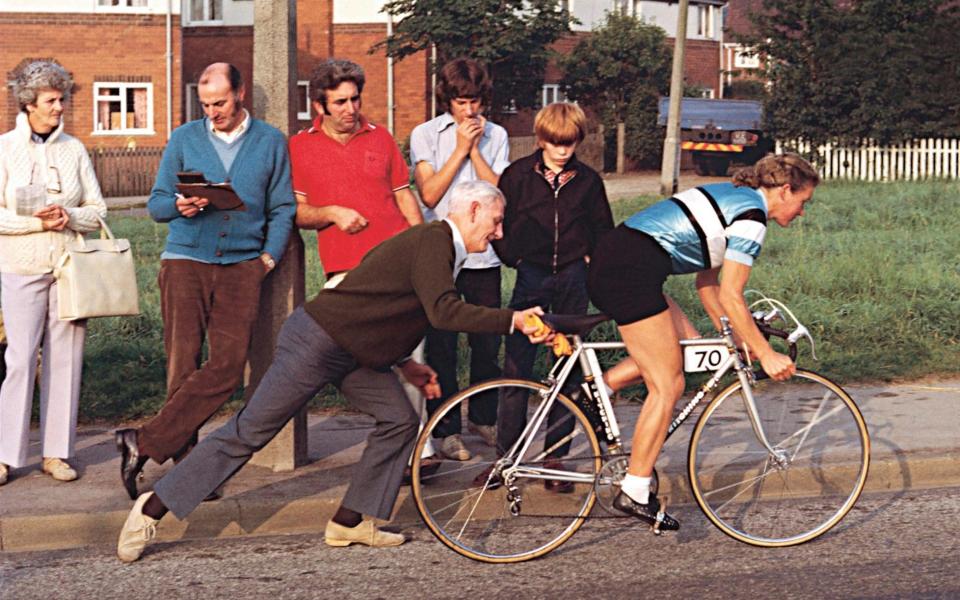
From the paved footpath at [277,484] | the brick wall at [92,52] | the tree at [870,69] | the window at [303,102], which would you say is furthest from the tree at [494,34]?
the paved footpath at [277,484]

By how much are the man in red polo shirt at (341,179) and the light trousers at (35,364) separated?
128cm

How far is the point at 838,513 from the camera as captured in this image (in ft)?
21.9

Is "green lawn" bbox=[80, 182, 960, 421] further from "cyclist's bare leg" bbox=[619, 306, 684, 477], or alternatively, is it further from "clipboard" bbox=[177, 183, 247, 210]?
"cyclist's bare leg" bbox=[619, 306, 684, 477]

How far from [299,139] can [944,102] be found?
3158 centimetres

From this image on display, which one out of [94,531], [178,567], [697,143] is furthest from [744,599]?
[697,143]

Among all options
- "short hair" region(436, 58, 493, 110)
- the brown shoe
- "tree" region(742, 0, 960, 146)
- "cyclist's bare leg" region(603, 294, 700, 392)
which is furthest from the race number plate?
"tree" region(742, 0, 960, 146)

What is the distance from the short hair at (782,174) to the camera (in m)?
6.36

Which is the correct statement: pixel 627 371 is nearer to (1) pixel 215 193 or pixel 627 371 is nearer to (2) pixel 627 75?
(1) pixel 215 193

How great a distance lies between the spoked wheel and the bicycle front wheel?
1.61 ft

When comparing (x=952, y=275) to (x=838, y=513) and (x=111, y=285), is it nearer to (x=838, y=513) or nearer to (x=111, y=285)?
(x=838, y=513)

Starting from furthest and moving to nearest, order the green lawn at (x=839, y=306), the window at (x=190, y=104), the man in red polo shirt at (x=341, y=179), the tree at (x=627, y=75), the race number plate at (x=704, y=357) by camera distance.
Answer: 1. the tree at (x=627, y=75)
2. the window at (x=190, y=104)
3. the green lawn at (x=839, y=306)
4. the man in red polo shirt at (x=341, y=179)
5. the race number plate at (x=704, y=357)

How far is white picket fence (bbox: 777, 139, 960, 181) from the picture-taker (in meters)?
36.5

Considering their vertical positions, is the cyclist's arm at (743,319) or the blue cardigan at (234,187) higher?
the blue cardigan at (234,187)

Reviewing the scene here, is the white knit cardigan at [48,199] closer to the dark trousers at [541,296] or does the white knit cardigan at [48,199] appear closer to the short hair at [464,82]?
the short hair at [464,82]
